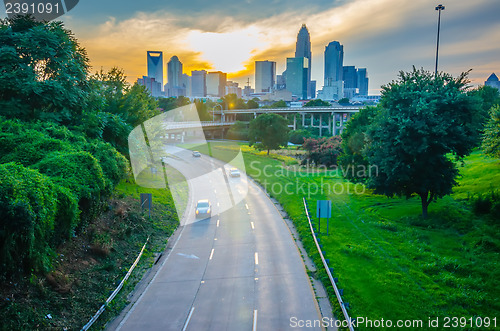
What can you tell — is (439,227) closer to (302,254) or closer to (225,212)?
(302,254)

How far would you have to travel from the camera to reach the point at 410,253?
64.5ft

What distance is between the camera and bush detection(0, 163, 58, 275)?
11117 millimetres

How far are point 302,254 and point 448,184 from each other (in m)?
13.9

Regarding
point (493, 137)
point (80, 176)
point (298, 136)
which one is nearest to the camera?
point (80, 176)

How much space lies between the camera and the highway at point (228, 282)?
13.7 m

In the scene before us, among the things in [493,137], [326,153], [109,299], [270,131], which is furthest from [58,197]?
[270,131]

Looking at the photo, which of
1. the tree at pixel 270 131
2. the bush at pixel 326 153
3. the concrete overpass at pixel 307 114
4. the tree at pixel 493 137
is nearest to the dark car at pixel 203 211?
the tree at pixel 493 137

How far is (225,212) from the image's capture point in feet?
101

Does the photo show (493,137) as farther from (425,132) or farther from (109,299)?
(109,299)

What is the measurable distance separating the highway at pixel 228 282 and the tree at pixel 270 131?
43592 mm

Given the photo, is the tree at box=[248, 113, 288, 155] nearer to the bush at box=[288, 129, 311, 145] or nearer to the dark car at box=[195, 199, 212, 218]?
the bush at box=[288, 129, 311, 145]

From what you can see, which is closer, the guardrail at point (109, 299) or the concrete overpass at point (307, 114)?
the guardrail at point (109, 299)

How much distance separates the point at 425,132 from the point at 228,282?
57.6ft

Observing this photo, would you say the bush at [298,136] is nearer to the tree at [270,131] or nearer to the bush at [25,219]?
the tree at [270,131]
